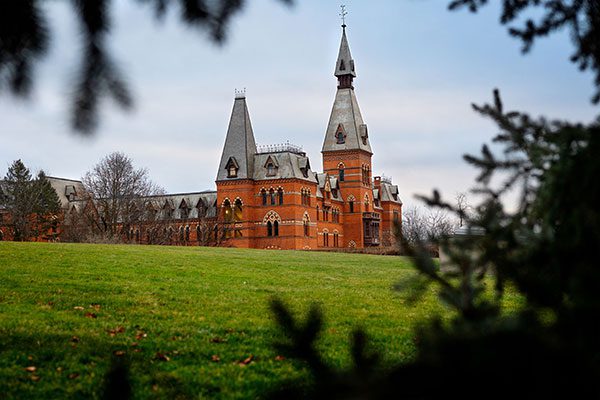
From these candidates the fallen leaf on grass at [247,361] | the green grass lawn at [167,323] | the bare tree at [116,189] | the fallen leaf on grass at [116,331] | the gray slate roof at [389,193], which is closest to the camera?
the green grass lawn at [167,323]

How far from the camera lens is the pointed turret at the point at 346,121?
68062mm

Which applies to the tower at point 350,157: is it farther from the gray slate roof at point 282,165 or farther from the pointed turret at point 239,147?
the pointed turret at point 239,147

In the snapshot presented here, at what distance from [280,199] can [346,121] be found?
13.2 metres

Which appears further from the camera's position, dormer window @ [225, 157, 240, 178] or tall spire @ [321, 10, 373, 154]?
tall spire @ [321, 10, 373, 154]

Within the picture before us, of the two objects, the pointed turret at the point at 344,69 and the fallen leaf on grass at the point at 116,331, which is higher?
the pointed turret at the point at 344,69

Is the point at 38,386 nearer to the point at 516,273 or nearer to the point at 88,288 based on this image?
the point at 516,273

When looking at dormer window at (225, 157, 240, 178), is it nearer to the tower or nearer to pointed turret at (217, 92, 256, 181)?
pointed turret at (217, 92, 256, 181)

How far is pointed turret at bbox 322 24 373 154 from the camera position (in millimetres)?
68062

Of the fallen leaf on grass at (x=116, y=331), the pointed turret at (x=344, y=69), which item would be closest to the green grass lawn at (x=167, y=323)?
the fallen leaf on grass at (x=116, y=331)

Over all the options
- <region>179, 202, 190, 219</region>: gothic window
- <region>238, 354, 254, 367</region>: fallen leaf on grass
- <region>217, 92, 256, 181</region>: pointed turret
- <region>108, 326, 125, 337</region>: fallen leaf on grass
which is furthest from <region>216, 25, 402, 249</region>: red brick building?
<region>238, 354, 254, 367</region>: fallen leaf on grass

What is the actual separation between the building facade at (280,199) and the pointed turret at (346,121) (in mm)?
110

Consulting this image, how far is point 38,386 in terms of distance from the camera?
20.0 feet

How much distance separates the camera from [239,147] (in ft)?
202

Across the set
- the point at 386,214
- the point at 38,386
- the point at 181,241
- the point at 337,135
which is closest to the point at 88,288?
the point at 38,386
